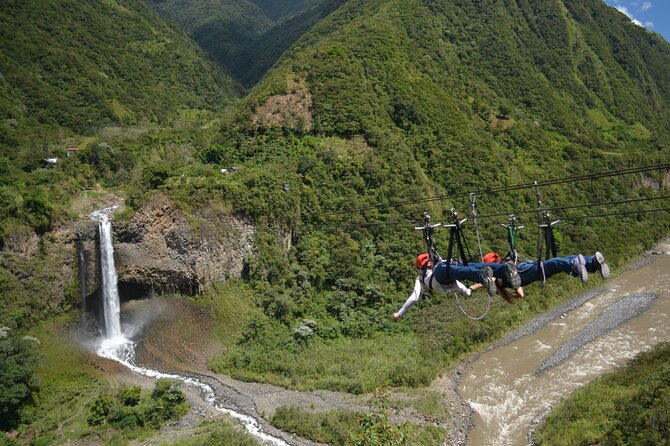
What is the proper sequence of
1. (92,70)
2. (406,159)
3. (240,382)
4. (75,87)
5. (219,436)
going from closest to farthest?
(219,436) → (240,382) → (406,159) → (75,87) → (92,70)

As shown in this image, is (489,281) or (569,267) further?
(489,281)

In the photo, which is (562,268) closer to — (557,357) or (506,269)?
(506,269)

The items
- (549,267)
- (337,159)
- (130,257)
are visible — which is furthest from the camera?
(337,159)

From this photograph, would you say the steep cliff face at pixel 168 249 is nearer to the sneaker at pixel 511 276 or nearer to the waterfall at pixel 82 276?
the waterfall at pixel 82 276

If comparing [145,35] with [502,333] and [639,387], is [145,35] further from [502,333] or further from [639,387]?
[639,387]

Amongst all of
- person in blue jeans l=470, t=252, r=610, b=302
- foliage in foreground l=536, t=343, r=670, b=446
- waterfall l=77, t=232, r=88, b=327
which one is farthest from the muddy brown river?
waterfall l=77, t=232, r=88, b=327

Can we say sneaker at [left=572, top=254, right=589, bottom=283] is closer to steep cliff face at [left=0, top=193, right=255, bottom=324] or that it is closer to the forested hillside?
steep cliff face at [left=0, top=193, right=255, bottom=324]

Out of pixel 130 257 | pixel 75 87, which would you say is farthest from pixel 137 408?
pixel 75 87
